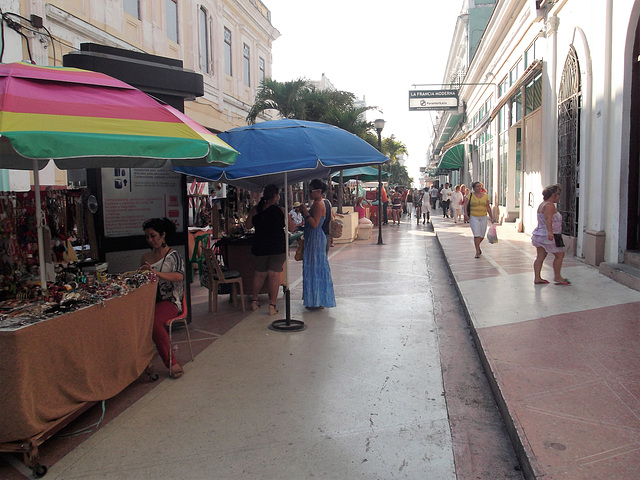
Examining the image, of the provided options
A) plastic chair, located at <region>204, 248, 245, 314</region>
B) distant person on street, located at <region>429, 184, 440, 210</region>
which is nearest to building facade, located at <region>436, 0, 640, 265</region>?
plastic chair, located at <region>204, 248, 245, 314</region>

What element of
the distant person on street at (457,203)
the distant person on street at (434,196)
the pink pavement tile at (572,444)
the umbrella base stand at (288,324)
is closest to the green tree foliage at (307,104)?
the distant person on street at (457,203)

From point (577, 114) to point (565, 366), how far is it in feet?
23.4

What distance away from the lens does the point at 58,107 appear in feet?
11.3

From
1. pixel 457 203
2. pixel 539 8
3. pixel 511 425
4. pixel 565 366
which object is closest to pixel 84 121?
pixel 511 425

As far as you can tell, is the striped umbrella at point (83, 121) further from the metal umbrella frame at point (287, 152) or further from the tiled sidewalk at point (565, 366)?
the tiled sidewalk at point (565, 366)

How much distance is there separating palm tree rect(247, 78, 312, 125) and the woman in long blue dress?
42.6ft

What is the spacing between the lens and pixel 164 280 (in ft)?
15.3

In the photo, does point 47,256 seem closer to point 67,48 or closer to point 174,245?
point 174,245

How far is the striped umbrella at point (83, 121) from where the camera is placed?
315cm

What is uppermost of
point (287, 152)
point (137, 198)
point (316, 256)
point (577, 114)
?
point (577, 114)

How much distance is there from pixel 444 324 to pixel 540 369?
2215 millimetres

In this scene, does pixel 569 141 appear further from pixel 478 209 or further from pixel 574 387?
pixel 574 387

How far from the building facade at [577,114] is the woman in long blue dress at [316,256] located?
185 inches

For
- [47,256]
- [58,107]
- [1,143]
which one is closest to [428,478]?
[58,107]
